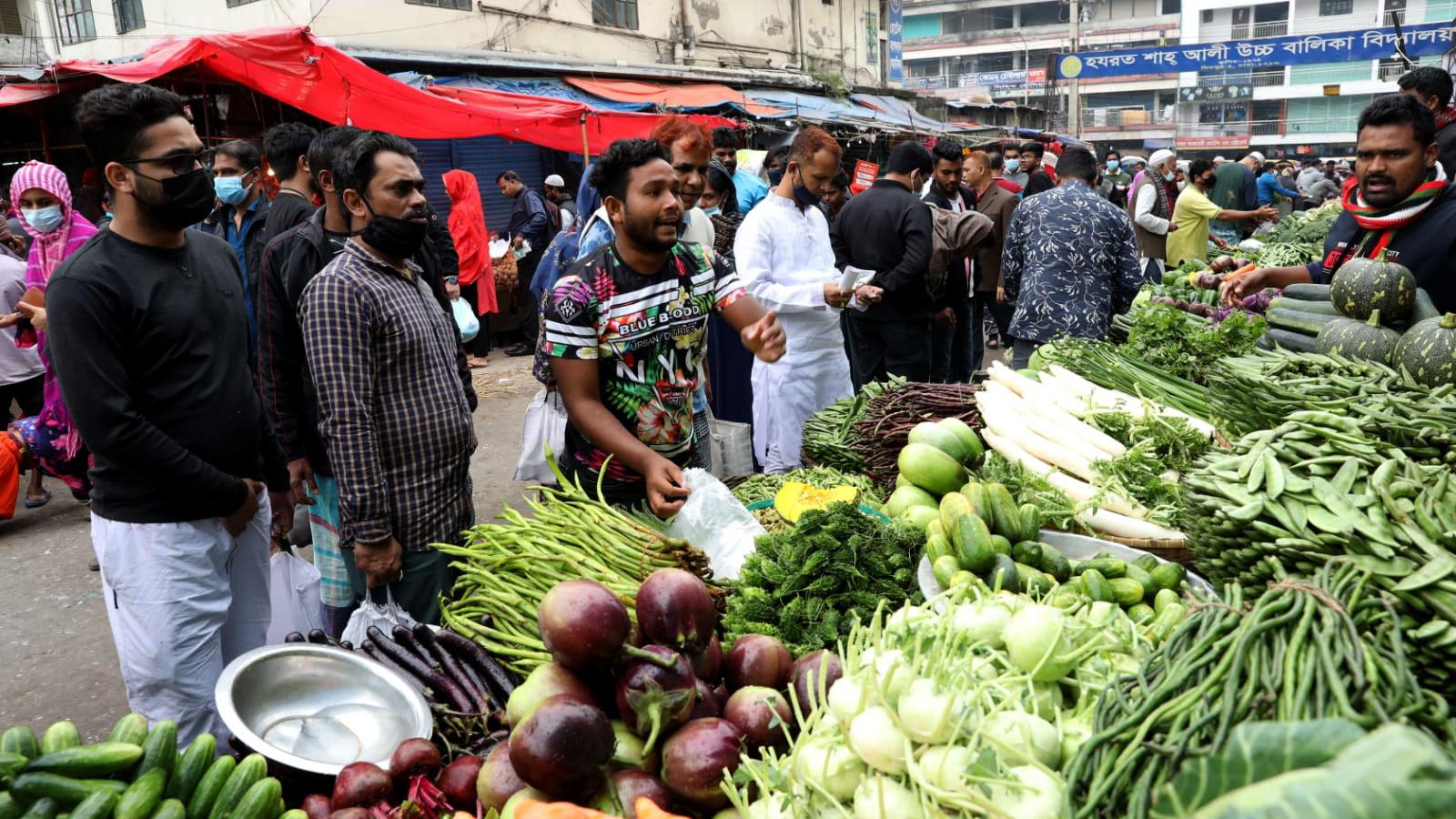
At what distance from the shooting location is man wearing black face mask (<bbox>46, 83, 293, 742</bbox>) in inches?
98.3

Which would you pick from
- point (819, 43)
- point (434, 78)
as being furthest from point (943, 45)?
point (434, 78)

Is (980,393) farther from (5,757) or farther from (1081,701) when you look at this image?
(5,757)

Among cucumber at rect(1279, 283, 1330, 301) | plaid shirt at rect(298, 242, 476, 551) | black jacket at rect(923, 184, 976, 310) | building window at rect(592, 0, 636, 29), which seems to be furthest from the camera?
building window at rect(592, 0, 636, 29)

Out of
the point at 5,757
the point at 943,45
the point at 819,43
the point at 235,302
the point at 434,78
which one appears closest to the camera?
the point at 5,757

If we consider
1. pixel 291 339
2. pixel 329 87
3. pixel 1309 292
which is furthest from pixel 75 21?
pixel 1309 292

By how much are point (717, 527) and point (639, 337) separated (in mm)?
686

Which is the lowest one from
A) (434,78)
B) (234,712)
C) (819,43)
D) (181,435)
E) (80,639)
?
(80,639)

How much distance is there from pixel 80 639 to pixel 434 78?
11777 millimetres

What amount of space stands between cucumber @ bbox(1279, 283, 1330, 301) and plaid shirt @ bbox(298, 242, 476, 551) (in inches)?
139

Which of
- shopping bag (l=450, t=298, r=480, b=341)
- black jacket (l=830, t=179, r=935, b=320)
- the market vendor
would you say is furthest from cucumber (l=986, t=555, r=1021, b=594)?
black jacket (l=830, t=179, r=935, b=320)

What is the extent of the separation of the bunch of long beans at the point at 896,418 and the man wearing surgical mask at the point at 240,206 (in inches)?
139

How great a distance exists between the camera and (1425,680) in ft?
5.07

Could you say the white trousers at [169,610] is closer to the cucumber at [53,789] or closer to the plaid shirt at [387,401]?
the plaid shirt at [387,401]

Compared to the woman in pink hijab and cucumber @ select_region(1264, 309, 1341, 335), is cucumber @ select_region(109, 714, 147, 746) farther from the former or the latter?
the woman in pink hijab
